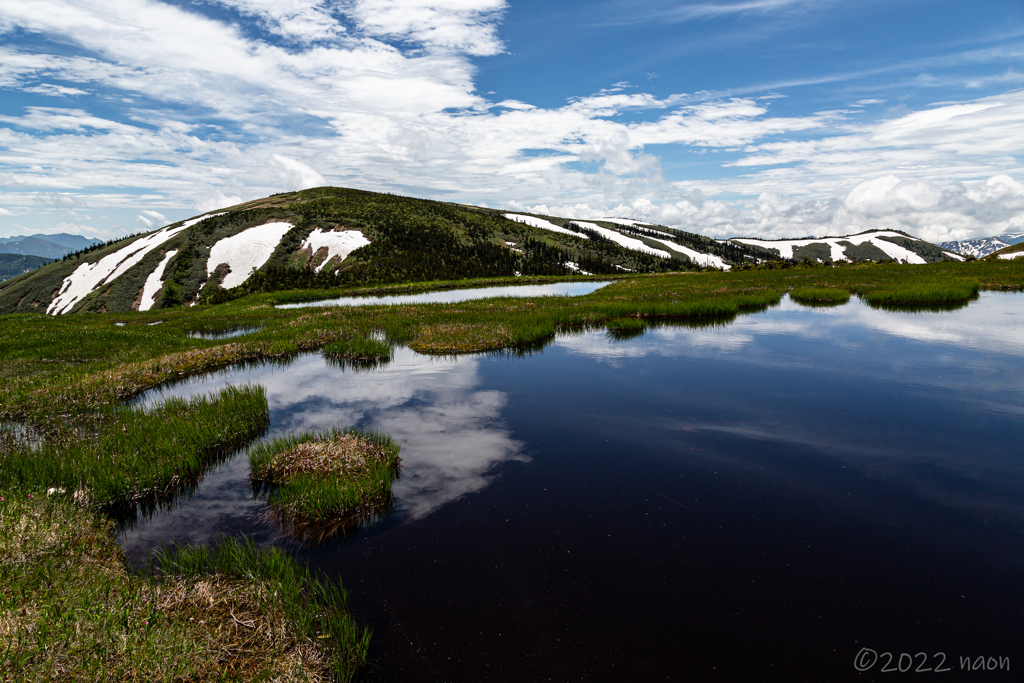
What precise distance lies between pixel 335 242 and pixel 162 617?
320 ft

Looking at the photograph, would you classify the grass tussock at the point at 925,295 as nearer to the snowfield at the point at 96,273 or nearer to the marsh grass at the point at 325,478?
the marsh grass at the point at 325,478

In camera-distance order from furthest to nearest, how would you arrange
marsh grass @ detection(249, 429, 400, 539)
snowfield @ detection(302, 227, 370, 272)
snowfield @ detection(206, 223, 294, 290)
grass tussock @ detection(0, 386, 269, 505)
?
snowfield @ detection(302, 227, 370, 272) < snowfield @ detection(206, 223, 294, 290) < grass tussock @ detection(0, 386, 269, 505) < marsh grass @ detection(249, 429, 400, 539)

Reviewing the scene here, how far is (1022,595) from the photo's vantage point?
19.1 feet

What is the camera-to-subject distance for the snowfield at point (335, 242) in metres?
87.9

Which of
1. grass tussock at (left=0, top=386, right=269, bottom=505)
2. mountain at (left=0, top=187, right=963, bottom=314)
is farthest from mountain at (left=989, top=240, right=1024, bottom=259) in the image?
grass tussock at (left=0, top=386, right=269, bottom=505)

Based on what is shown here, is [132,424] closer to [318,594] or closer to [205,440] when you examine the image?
[205,440]

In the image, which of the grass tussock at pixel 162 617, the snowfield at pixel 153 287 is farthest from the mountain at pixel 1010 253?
the snowfield at pixel 153 287

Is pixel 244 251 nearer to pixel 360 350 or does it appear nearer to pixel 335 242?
pixel 335 242

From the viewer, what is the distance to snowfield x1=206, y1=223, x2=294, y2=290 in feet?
259

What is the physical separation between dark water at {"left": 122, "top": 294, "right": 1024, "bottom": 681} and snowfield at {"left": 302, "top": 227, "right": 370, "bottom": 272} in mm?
78805

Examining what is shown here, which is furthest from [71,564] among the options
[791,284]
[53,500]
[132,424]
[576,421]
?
[791,284]

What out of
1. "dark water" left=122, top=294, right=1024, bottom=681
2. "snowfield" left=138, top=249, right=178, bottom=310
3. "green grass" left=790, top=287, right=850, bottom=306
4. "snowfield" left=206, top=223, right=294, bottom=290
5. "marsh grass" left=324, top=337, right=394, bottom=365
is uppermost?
"snowfield" left=206, top=223, right=294, bottom=290

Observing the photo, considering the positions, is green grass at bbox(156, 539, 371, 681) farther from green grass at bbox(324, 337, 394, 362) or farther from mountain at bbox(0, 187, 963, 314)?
mountain at bbox(0, 187, 963, 314)

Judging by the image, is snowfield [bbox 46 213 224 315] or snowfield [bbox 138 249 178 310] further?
snowfield [bbox 46 213 224 315]
